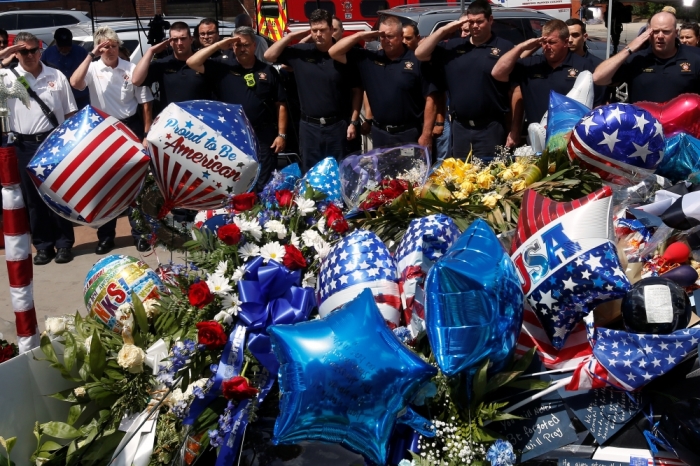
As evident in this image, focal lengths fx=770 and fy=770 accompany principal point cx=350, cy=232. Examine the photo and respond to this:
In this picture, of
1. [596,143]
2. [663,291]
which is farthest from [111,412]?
[596,143]

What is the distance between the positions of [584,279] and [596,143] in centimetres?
121

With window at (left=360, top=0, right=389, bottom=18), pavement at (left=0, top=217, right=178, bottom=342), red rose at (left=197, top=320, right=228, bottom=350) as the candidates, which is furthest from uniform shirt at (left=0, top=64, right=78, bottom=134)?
window at (left=360, top=0, right=389, bottom=18)

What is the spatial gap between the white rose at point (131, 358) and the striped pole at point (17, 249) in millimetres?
784

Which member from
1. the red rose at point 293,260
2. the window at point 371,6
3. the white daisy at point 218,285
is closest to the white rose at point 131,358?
the white daisy at point 218,285

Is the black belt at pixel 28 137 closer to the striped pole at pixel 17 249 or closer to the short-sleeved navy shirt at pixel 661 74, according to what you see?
the striped pole at pixel 17 249

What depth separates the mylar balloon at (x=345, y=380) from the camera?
238 centimetres

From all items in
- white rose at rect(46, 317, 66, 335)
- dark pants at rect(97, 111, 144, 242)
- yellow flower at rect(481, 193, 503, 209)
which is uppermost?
yellow flower at rect(481, 193, 503, 209)

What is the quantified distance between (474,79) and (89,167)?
11.1ft

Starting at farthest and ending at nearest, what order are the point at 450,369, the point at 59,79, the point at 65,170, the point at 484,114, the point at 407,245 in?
1. the point at 59,79
2. the point at 484,114
3. the point at 65,170
4. the point at 407,245
5. the point at 450,369

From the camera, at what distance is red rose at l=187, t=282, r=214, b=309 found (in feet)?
9.75

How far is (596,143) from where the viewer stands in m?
3.62

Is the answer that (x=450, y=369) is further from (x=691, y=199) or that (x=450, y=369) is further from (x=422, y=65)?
(x=422, y=65)

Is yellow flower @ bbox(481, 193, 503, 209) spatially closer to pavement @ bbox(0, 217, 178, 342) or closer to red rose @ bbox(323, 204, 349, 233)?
red rose @ bbox(323, 204, 349, 233)

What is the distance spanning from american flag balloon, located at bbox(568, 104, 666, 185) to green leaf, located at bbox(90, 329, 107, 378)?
236 centimetres
